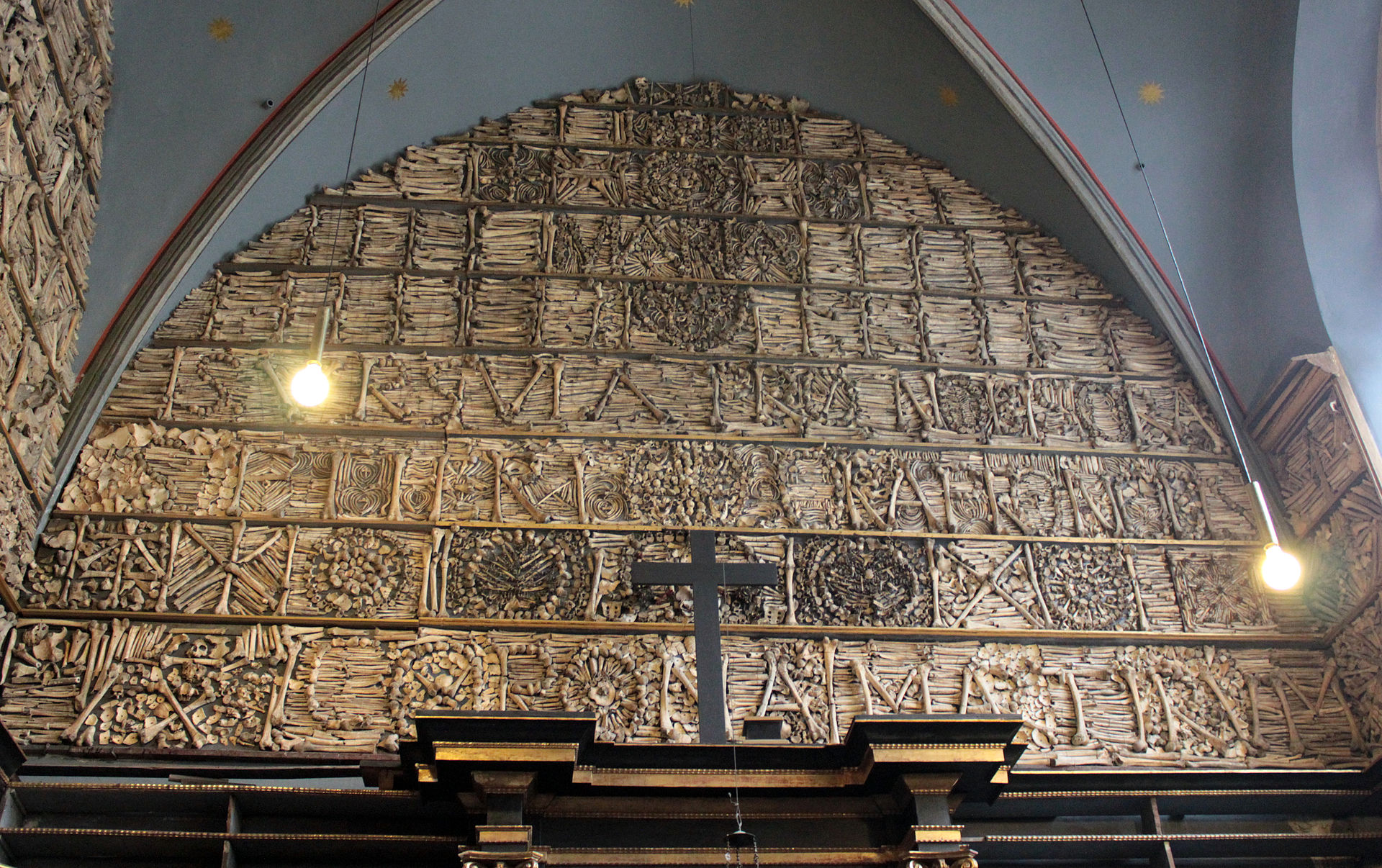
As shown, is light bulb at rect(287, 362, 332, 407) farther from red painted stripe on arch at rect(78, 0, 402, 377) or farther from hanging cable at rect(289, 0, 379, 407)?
red painted stripe on arch at rect(78, 0, 402, 377)

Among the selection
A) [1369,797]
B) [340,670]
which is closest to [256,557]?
[340,670]

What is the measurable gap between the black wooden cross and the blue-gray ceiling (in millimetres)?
4242

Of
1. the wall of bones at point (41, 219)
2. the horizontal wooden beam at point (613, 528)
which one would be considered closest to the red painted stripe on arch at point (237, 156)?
the wall of bones at point (41, 219)

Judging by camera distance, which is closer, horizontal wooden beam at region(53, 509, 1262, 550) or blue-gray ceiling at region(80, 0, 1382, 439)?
horizontal wooden beam at region(53, 509, 1262, 550)

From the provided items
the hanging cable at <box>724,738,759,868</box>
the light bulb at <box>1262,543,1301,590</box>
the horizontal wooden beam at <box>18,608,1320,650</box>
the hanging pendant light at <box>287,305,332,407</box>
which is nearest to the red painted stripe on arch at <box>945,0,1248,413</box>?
the horizontal wooden beam at <box>18,608,1320,650</box>

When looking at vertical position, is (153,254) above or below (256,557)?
above

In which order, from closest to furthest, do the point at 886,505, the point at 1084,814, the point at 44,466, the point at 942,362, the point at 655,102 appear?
1. the point at 1084,814
2. the point at 44,466
3. the point at 886,505
4. the point at 942,362
5. the point at 655,102

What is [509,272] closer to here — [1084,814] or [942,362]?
[942,362]

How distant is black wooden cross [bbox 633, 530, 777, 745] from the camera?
7297mm

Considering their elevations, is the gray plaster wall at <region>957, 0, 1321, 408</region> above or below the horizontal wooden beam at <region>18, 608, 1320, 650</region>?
above

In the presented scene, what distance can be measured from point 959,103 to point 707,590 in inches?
191

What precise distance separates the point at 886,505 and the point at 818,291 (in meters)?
1.90

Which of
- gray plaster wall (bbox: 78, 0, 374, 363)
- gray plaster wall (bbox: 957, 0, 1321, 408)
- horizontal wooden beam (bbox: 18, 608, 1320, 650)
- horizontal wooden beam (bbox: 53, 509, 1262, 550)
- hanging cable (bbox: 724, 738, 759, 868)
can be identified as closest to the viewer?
hanging cable (bbox: 724, 738, 759, 868)

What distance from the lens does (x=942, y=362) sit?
9.77m
